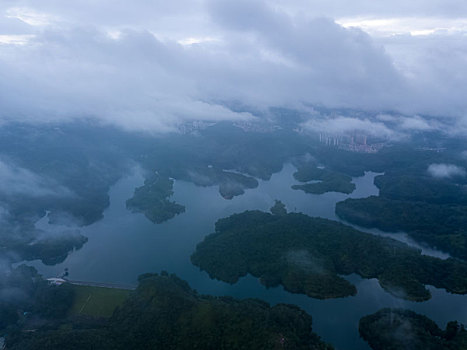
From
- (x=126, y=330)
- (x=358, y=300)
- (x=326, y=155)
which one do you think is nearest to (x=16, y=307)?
(x=126, y=330)

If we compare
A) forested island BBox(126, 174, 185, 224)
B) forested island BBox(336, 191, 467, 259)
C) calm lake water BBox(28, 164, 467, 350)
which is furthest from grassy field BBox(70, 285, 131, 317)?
forested island BBox(336, 191, 467, 259)

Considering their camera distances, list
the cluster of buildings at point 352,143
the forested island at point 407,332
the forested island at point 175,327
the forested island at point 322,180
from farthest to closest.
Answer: the cluster of buildings at point 352,143, the forested island at point 322,180, the forested island at point 407,332, the forested island at point 175,327

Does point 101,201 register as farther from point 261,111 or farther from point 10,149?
point 261,111

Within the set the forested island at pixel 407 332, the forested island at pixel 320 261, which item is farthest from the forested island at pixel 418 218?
the forested island at pixel 407 332

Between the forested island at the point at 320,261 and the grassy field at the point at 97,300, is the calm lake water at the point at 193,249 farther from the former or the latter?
the grassy field at the point at 97,300

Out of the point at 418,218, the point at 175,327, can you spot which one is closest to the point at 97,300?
the point at 175,327

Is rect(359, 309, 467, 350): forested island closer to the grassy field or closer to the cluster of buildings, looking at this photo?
the grassy field

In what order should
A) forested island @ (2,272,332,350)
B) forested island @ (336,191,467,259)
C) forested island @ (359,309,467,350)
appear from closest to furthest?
forested island @ (2,272,332,350) < forested island @ (359,309,467,350) < forested island @ (336,191,467,259)
